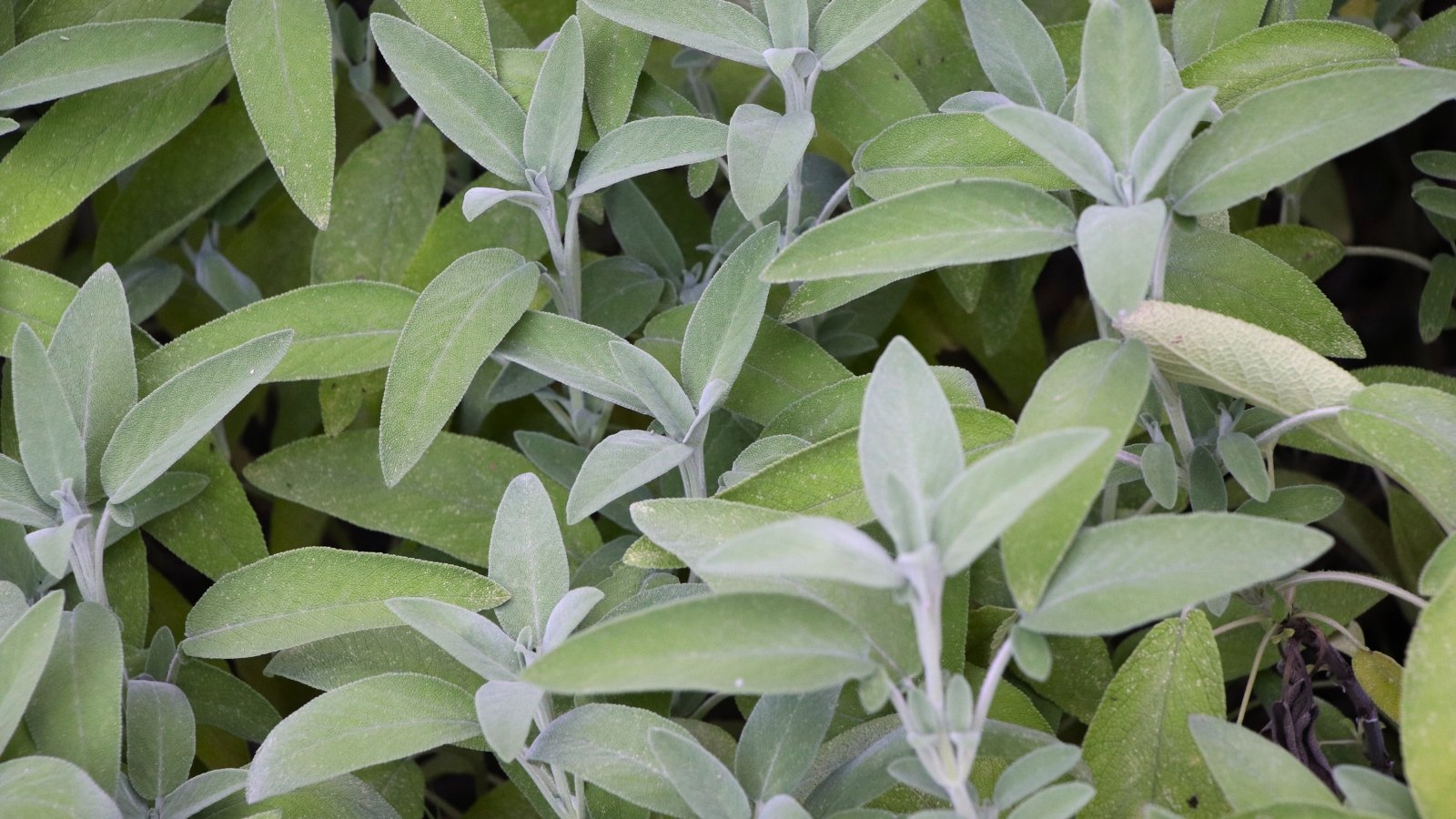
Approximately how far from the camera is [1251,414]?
69cm

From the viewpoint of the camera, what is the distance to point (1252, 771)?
51 cm

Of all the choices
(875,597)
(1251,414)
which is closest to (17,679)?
(875,597)

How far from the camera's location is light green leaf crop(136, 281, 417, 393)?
0.74 metres

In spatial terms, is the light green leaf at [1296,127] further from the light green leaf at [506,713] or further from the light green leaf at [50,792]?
the light green leaf at [50,792]

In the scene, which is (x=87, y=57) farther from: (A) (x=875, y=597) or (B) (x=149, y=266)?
(A) (x=875, y=597)

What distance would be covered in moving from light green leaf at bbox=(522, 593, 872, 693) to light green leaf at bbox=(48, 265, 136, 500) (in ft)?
1.26

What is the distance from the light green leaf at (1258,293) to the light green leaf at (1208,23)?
12cm

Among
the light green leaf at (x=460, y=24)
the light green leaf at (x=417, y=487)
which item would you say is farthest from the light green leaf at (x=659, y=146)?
the light green leaf at (x=417, y=487)

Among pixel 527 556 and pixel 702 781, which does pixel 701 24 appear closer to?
pixel 527 556

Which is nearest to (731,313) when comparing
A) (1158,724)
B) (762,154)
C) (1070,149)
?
(762,154)

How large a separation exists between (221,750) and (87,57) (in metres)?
0.46

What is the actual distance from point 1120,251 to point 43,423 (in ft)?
1.82

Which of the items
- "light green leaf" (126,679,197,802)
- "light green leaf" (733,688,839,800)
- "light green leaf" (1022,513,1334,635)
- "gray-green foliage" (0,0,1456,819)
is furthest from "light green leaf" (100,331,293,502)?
"light green leaf" (1022,513,1334,635)

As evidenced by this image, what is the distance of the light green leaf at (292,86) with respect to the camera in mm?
740
